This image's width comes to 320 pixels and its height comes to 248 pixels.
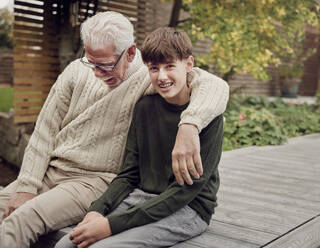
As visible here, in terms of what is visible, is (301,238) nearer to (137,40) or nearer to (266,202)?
(266,202)

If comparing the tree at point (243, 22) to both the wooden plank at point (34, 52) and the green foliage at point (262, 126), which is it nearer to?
the green foliage at point (262, 126)

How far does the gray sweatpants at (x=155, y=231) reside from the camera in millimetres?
1870

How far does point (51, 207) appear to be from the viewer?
218 cm

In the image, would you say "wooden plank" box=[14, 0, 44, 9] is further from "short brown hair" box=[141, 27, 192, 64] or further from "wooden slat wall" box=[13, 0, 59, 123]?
"short brown hair" box=[141, 27, 192, 64]

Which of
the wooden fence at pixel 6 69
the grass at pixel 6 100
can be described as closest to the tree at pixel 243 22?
the grass at pixel 6 100

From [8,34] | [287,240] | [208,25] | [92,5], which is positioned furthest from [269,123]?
[8,34]

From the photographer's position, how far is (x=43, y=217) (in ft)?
7.06

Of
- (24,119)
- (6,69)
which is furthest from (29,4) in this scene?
(6,69)

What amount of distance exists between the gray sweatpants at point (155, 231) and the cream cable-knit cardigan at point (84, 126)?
30 centimetres

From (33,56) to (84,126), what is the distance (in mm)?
4567

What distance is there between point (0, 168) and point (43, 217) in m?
5.74

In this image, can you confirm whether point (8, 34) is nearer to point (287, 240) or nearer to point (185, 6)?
point (185, 6)

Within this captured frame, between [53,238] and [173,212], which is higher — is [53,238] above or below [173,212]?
below

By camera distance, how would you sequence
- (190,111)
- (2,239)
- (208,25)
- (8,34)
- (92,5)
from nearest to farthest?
(190,111), (2,239), (208,25), (92,5), (8,34)
